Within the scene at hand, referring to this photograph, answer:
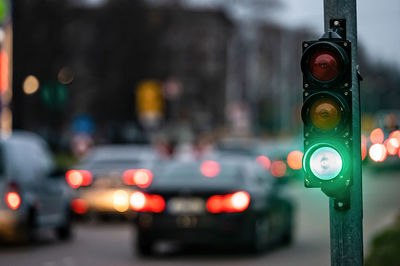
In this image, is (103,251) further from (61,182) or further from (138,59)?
(138,59)

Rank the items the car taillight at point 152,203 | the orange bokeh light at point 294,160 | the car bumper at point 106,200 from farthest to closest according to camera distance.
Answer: the orange bokeh light at point 294,160, the car bumper at point 106,200, the car taillight at point 152,203

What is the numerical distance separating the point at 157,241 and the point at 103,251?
1542 millimetres

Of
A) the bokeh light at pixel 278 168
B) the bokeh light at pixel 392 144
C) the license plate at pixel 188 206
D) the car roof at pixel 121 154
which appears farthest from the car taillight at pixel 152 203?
the bokeh light at pixel 278 168

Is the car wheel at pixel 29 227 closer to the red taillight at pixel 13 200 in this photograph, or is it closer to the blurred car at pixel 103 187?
the red taillight at pixel 13 200

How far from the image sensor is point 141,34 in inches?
3086

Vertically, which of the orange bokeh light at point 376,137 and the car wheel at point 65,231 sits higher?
the orange bokeh light at point 376,137

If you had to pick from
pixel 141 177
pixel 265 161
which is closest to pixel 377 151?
pixel 141 177

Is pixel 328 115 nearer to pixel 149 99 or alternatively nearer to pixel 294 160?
pixel 294 160

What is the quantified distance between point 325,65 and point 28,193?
11209mm

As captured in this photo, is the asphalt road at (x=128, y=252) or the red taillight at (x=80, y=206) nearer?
the asphalt road at (x=128, y=252)

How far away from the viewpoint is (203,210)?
14742 millimetres

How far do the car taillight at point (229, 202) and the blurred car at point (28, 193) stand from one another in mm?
3276

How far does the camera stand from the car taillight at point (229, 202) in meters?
14.8

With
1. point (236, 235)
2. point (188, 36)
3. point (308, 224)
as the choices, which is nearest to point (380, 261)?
point (236, 235)
